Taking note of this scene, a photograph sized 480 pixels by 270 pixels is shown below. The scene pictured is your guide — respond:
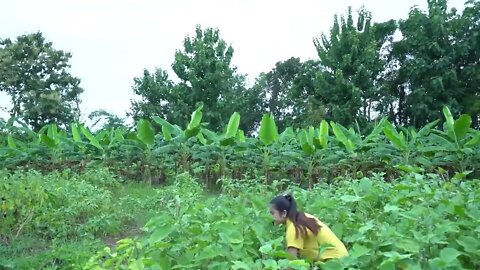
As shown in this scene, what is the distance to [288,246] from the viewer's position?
11.0ft

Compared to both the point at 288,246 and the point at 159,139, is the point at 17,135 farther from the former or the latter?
the point at 288,246

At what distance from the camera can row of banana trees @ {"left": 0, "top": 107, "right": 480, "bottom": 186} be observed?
8.52 metres

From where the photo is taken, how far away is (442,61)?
19.3m

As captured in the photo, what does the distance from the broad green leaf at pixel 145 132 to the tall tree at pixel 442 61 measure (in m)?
12.7

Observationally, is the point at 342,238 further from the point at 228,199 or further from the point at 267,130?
the point at 267,130

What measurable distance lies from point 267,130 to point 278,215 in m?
5.17

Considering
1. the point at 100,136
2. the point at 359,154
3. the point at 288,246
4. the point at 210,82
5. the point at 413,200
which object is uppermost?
the point at 210,82

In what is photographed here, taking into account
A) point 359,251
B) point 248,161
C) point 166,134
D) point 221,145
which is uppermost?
point 166,134

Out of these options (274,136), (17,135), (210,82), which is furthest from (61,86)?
(274,136)

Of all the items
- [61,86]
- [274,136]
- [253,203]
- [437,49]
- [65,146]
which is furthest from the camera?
[61,86]

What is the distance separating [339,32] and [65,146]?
12.8 meters

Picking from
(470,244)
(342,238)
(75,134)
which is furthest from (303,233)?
(75,134)

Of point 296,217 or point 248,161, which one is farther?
point 248,161

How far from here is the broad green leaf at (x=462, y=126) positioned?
8.12 m
